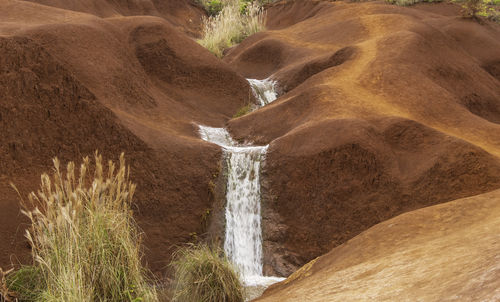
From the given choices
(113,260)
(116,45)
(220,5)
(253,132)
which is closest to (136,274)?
(113,260)

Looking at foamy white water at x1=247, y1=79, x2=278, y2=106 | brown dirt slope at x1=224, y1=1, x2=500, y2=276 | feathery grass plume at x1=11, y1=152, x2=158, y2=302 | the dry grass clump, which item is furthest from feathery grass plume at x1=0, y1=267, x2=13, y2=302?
the dry grass clump

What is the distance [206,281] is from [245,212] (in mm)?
2765

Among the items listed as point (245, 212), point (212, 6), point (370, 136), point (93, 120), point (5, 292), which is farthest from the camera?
point (212, 6)

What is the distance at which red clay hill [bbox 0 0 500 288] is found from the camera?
6562mm

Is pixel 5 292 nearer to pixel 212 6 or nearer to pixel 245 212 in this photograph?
pixel 245 212

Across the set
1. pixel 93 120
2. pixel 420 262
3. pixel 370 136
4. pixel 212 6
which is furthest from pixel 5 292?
pixel 212 6

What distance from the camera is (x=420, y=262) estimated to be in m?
3.24

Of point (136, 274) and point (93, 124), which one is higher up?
point (93, 124)

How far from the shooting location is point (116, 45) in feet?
30.6

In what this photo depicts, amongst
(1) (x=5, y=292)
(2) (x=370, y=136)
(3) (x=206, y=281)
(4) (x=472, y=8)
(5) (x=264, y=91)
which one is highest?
(4) (x=472, y=8)

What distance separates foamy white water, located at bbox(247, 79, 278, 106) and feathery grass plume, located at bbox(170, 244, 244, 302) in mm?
7073

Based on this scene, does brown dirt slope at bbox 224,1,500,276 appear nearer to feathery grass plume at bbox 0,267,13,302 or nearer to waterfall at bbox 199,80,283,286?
waterfall at bbox 199,80,283,286

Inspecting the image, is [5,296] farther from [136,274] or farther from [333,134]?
[333,134]

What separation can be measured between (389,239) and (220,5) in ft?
81.8
